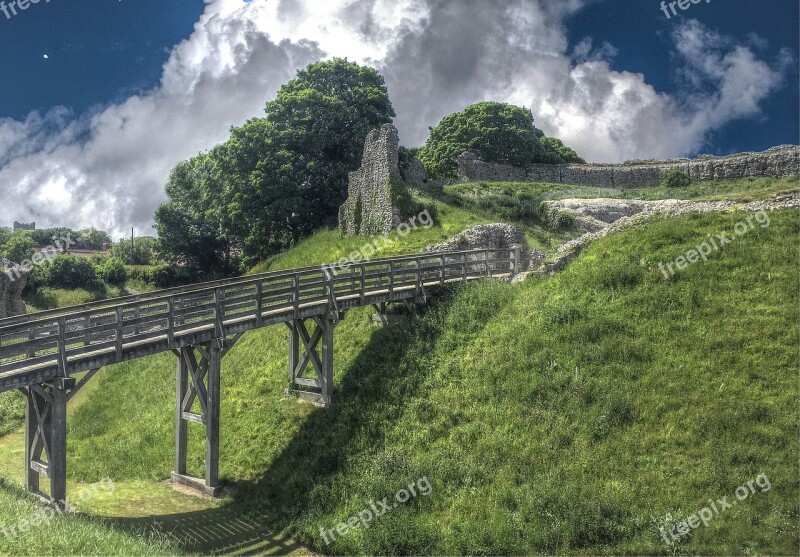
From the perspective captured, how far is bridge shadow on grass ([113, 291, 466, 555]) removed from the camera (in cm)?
1459

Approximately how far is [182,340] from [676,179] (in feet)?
106

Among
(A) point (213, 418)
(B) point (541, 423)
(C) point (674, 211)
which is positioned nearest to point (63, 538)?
(A) point (213, 418)

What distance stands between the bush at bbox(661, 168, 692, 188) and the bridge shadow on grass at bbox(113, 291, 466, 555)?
23879 mm

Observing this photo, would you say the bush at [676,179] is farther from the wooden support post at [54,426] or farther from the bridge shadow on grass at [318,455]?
the wooden support post at [54,426]

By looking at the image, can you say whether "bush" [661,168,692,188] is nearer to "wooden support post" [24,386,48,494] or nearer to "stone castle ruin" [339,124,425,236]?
"stone castle ruin" [339,124,425,236]

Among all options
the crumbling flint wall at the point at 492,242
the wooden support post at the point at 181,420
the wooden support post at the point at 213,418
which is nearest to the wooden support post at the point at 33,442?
the wooden support post at the point at 181,420

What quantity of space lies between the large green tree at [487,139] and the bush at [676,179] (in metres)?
10.6

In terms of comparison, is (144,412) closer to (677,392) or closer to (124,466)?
(124,466)

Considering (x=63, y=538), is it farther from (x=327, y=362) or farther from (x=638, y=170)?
(x=638, y=170)

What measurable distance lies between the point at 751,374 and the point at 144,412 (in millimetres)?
18089

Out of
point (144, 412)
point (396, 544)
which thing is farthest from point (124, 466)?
point (396, 544)

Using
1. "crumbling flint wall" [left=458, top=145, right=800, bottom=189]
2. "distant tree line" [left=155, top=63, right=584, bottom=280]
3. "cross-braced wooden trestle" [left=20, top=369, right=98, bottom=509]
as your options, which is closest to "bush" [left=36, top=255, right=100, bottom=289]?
"distant tree line" [left=155, top=63, right=584, bottom=280]

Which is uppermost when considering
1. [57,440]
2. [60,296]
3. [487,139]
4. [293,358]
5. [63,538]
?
[487,139]

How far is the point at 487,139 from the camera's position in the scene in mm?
50281
